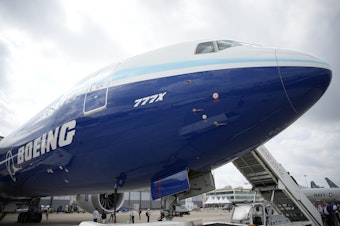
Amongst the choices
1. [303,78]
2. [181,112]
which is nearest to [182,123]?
[181,112]

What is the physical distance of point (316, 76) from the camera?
13.8 feet

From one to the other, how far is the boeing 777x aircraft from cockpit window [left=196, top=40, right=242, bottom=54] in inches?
0.7

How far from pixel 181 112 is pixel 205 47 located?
1389 millimetres

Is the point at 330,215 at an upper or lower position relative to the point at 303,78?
lower

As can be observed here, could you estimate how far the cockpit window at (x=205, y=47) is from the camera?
201 inches

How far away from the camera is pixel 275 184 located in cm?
1016

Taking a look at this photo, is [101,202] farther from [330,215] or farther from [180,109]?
[330,215]

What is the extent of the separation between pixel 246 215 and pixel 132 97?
6031 millimetres

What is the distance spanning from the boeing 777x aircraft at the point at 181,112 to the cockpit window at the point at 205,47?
19 mm

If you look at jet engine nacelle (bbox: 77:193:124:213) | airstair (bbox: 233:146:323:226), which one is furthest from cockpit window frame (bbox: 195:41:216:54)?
jet engine nacelle (bbox: 77:193:124:213)

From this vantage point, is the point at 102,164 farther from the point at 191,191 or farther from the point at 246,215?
the point at 246,215

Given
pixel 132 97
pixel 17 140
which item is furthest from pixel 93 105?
pixel 17 140

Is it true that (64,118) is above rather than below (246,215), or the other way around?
above

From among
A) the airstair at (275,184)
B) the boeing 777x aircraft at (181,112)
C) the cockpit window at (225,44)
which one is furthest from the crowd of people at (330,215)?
the cockpit window at (225,44)
